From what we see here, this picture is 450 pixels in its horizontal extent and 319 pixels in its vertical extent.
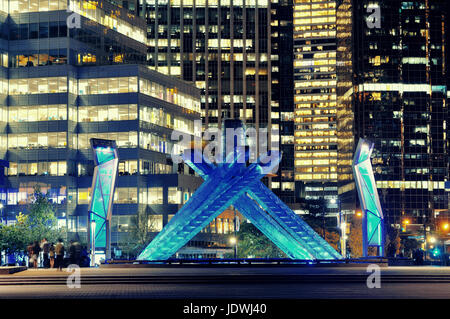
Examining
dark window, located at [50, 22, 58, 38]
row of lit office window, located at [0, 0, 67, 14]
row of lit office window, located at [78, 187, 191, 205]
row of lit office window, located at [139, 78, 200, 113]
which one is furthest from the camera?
row of lit office window, located at [139, 78, 200, 113]

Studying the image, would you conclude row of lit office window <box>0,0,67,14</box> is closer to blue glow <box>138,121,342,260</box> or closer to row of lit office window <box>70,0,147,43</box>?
row of lit office window <box>70,0,147,43</box>

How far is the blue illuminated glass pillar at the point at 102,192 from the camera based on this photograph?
5494 centimetres

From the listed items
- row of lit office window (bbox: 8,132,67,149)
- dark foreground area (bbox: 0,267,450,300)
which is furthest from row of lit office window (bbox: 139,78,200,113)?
dark foreground area (bbox: 0,267,450,300)

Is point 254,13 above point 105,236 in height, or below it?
above

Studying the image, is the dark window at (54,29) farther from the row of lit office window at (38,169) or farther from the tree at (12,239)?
the tree at (12,239)

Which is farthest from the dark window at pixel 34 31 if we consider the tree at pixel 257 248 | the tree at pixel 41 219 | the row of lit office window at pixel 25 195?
the tree at pixel 257 248

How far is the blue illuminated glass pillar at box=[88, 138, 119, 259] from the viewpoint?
54938mm

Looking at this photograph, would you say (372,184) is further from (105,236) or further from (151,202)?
(151,202)

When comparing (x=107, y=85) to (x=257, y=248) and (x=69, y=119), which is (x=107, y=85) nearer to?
(x=69, y=119)

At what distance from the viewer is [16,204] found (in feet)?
354

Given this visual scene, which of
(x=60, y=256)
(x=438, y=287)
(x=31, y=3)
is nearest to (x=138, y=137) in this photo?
(x=31, y=3)

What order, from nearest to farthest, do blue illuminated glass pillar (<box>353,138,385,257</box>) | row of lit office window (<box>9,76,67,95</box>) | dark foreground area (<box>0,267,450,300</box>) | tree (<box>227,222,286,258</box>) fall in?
dark foreground area (<box>0,267,450,300</box>)
blue illuminated glass pillar (<box>353,138,385,257</box>)
row of lit office window (<box>9,76,67,95</box>)
tree (<box>227,222,286,258</box>)

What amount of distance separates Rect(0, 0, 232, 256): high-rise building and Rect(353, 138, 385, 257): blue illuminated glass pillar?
55243 mm
